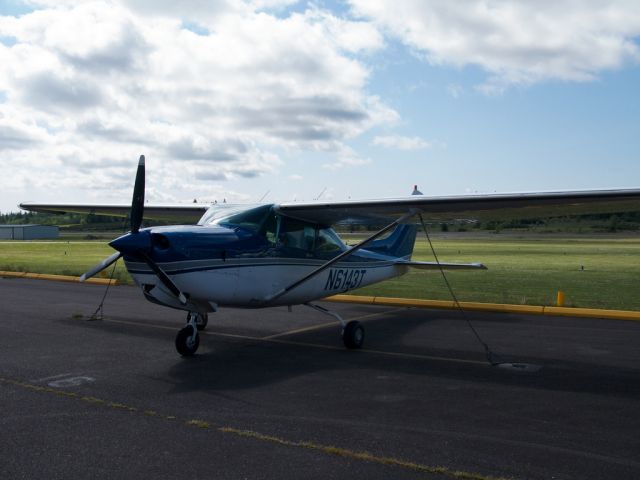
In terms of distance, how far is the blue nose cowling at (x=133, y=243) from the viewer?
23.6ft

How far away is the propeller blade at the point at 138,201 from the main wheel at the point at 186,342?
166 centimetres

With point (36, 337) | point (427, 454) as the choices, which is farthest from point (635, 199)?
point (36, 337)

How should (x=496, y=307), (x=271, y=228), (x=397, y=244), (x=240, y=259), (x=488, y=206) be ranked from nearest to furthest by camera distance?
(x=240, y=259)
(x=488, y=206)
(x=271, y=228)
(x=496, y=307)
(x=397, y=244)

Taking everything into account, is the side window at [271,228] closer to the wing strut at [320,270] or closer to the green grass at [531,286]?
the wing strut at [320,270]

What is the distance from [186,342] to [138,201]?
6.62 feet

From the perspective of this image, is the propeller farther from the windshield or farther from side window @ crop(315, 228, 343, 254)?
side window @ crop(315, 228, 343, 254)

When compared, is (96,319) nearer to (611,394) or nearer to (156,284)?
(156,284)

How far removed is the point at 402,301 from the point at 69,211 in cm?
770

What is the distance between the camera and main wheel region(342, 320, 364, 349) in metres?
9.12

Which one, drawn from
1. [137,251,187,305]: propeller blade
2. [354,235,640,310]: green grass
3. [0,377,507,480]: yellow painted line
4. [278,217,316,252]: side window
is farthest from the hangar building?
[0,377,507,480]: yellow painted line

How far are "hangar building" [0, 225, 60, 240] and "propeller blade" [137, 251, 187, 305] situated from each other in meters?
86.4

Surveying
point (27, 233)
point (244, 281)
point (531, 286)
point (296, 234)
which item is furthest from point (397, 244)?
Answer: point (27, 233)

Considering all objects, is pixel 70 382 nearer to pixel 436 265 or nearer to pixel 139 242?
pixel 139 242

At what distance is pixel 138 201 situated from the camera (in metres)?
7.95
